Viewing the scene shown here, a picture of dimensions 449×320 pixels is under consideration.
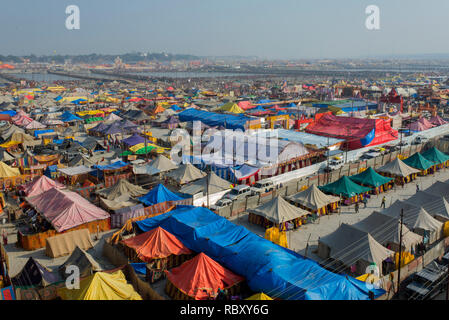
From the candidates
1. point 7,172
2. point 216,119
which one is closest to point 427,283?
point 7,172

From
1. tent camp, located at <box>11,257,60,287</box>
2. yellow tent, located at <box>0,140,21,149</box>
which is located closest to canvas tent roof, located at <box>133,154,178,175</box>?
tent camp, located at <box>11,257,60,287</box>

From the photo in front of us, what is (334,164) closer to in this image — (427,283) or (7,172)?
(427,283)

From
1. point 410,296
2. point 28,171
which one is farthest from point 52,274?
point 28,171

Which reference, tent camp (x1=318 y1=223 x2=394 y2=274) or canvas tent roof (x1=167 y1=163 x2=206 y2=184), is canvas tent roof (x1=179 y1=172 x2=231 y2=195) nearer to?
canvas tent roof (x1=167 y1=163 x2=206 y2=184)

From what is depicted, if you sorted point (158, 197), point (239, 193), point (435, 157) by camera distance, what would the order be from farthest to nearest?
point (435, 157) < point (239, 193) < point (158, 197)

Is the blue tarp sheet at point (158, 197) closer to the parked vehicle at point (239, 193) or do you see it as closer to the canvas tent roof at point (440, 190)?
the parked vehicle at point (239, 193)
